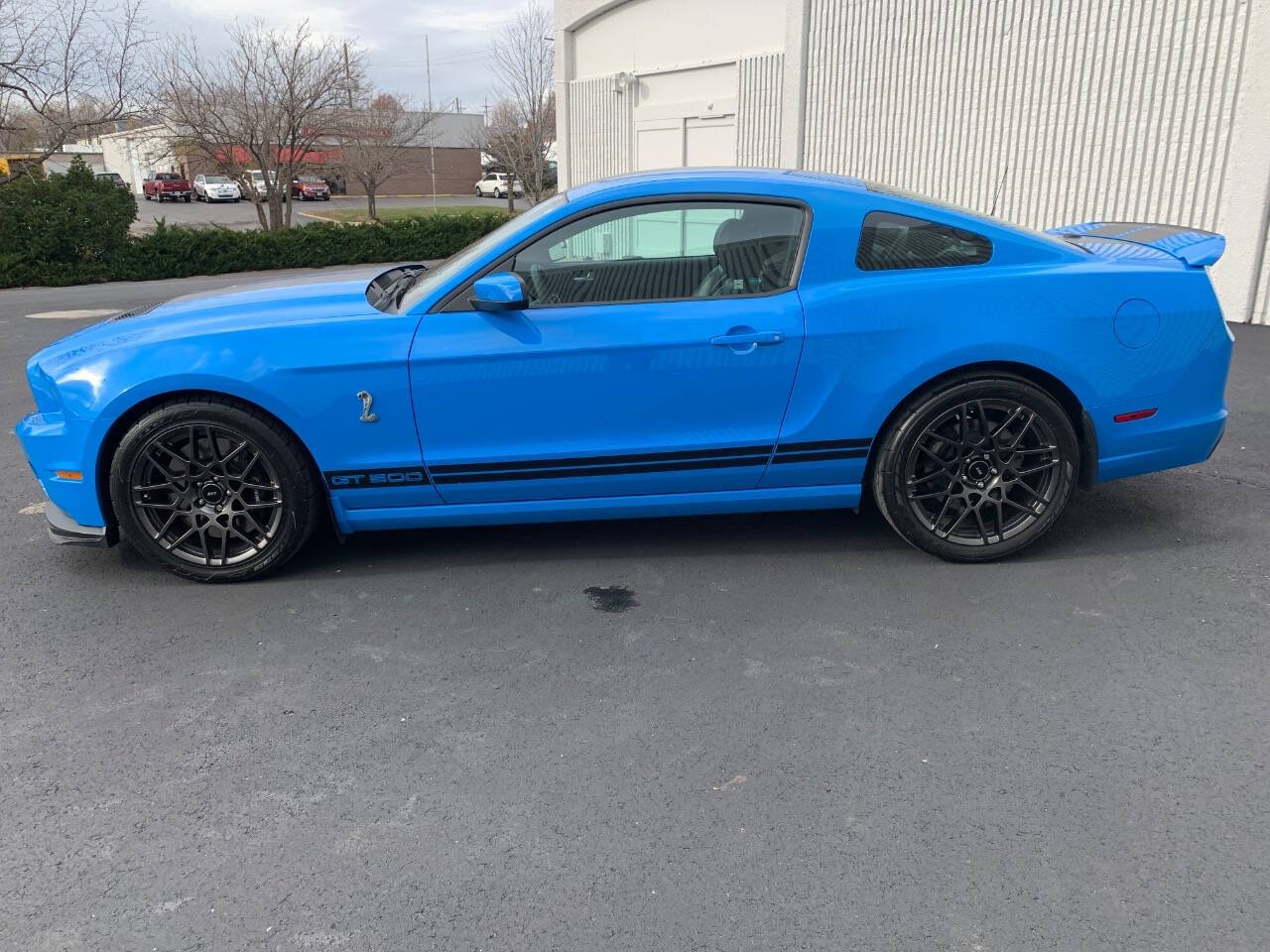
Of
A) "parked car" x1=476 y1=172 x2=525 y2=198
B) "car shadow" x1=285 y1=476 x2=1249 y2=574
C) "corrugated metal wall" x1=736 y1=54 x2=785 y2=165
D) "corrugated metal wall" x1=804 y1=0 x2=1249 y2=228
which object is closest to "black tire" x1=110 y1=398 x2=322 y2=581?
"car shadow" x1=285 y1=476 x2=1249 y2=574

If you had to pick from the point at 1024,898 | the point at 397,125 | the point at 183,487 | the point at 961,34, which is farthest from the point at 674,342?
the point at 397,125

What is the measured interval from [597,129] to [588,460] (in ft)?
50.9

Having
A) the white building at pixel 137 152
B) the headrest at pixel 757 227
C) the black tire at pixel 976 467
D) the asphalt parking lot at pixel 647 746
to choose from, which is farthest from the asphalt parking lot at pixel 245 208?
the black tire at pixel 976 467

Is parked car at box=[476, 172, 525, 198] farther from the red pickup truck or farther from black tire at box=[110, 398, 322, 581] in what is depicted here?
black tire at box=[110, 398, 322, 581]

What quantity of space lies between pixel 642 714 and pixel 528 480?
1.25m

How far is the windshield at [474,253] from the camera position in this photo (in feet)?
13.0

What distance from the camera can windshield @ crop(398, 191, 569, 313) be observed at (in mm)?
3967

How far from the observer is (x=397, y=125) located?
43125 mm

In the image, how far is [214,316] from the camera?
4.08 meters

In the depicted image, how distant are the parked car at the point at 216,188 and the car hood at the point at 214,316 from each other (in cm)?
5146

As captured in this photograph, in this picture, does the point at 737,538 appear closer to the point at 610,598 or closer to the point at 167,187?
the point at 610,598

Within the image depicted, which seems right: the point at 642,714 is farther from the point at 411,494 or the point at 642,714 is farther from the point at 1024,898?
the point at 411,494

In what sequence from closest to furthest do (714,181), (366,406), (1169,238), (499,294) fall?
(499,294) → (366,406) → (714,181) → (1169,238)

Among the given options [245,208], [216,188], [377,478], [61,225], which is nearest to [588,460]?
[377,478]
